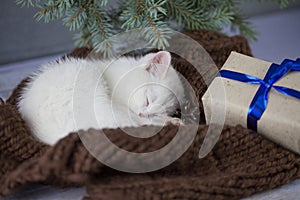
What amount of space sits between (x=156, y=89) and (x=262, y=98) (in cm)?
20

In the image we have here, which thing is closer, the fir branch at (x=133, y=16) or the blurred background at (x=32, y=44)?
the fir branch at (x=133, y=16)

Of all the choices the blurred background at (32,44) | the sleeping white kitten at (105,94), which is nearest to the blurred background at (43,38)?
the blurred background at (32,44)

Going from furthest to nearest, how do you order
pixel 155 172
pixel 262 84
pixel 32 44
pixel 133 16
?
pixel 32 44, pixel 133 16, pixel 262 84, pixel 155 172

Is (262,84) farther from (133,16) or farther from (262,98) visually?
(133,16)

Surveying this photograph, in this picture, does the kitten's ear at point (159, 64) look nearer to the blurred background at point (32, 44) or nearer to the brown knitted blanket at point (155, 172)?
the brown knitted blanket at point (155, 172)

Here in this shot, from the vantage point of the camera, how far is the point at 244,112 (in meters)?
0.74

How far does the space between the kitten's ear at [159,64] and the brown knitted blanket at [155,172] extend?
177 millimetres

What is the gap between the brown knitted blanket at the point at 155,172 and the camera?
584mm

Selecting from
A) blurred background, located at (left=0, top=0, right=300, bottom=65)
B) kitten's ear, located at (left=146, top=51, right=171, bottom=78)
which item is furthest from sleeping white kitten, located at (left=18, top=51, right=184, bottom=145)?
blurred background, located at (left=0, top=0, right=300, bottom=65)

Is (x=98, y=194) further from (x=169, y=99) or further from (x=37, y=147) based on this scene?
(x=169, y=99)

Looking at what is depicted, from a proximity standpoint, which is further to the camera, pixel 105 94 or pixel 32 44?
pixel 32 44

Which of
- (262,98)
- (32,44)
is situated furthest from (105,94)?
(32,44)

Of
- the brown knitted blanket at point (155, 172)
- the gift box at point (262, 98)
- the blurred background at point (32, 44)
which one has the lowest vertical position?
the blurred background at point (32, 44)

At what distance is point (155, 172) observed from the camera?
646 mm
